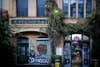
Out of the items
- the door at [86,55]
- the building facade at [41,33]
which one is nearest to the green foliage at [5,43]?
the building facade at [41,33]

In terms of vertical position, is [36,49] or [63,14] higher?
[63,14]

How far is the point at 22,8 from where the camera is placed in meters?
31.8

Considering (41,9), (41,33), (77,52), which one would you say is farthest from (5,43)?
(77,52)

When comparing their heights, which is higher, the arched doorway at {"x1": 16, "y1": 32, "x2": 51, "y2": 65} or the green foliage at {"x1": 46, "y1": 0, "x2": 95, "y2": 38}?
the green foliage at {"x1": 46, "y1": 0, "x2": 95, "y2": 38}

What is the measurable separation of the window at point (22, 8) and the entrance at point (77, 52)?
506 cm

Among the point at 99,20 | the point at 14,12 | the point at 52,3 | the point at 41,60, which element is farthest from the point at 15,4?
the point at 99,20

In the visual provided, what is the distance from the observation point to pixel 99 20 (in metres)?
5.68

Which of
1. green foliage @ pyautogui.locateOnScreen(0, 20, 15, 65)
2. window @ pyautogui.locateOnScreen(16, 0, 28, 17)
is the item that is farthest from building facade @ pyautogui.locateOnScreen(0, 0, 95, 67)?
green foliage @ pyautogui.locateOnScreen(0, 20, 15, 65)

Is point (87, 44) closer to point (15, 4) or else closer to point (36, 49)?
point (36, 49)

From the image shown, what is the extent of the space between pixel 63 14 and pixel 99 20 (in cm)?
2527

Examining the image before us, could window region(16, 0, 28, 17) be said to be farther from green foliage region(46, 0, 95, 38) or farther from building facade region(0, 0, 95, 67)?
green foliage region(46, 0, 95, 38)

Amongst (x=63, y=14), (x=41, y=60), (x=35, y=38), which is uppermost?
(x=63, y=14)

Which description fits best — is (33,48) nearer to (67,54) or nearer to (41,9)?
(67,54)

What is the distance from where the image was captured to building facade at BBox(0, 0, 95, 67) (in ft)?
102
